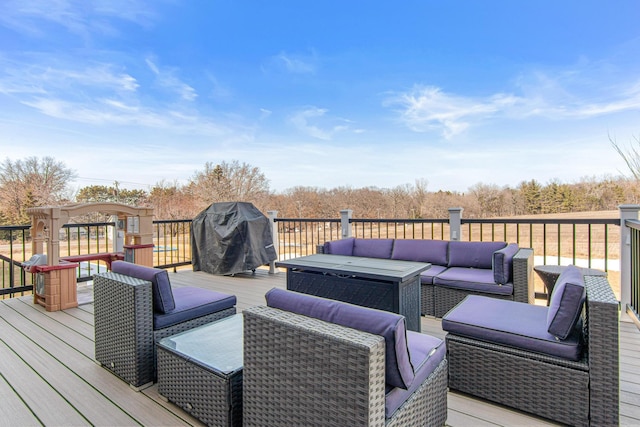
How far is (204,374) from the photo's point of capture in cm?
174

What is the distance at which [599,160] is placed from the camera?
11.1 m

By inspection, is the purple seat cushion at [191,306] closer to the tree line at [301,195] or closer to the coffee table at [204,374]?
the coffee table at [204,374]

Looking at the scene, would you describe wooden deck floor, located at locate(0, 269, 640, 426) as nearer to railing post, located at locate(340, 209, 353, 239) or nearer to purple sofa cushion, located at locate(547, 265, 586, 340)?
purple sofa cushion, located at locate(547, 265, 586, 340)

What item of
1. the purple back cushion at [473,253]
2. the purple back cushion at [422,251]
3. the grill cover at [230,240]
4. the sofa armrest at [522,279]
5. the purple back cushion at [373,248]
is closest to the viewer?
the sofa armrest at [522,279]

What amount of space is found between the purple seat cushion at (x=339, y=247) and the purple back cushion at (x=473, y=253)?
4.20 ft

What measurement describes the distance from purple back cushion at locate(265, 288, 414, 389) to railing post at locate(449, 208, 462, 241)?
3.35m

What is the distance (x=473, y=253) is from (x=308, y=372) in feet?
10.2

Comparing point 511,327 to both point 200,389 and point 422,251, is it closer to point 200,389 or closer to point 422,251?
point 200,389

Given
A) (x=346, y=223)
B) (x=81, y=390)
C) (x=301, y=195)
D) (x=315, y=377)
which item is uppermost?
(x=301, y=195)

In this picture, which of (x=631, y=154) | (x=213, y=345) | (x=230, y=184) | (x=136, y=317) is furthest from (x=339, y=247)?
(x=230, y=184)

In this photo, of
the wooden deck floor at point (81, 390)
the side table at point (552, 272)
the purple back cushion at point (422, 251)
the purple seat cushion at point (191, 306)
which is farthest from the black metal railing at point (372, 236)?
the purple seat cushion at point (191, 306)

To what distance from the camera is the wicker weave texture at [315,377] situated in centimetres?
112

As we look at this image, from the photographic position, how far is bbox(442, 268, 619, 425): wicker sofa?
62.1 inches

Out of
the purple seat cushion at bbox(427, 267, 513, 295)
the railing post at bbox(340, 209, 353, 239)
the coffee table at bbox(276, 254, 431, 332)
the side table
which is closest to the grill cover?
the railing post at bbox(340, 209, 353, 239)
